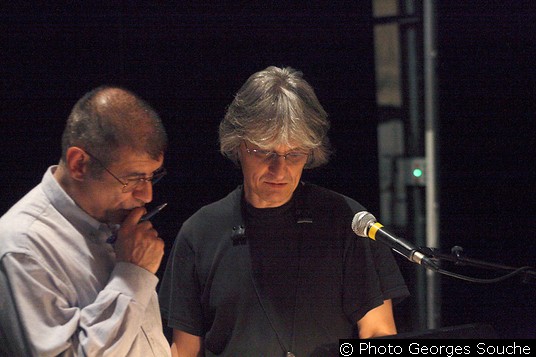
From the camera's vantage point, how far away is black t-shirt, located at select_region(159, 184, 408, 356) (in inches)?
90.9

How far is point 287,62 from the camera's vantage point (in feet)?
10.4

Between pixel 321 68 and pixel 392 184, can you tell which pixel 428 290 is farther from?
pixel 321 68

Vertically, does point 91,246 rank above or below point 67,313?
above

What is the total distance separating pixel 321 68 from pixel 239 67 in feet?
1.45

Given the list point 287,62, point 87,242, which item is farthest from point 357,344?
point 287,62

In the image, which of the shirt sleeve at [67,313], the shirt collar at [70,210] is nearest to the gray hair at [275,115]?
the shirt collar at [70,210]

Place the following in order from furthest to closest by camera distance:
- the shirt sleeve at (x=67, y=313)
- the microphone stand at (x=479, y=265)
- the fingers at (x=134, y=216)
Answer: the fingers at (x=134, y=216), the microphone stand at (x=479, y=265), the shirt sleeve at (x=67, y=313)

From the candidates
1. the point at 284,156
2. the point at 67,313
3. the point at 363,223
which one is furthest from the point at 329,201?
the point at 67,313

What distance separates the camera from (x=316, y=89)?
3.24 metres

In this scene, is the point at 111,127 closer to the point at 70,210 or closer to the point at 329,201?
the point at 70,210

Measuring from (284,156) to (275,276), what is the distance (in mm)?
416

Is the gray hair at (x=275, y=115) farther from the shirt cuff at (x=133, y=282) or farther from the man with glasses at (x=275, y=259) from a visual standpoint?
the shirt cuff at (x=133, y=282)

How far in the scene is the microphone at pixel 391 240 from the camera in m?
1.79

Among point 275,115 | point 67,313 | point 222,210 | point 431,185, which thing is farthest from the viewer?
point 431,185
